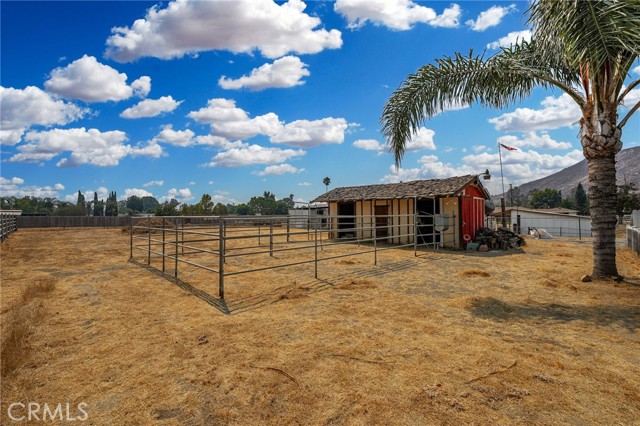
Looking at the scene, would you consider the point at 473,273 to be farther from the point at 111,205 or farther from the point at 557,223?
the point at 111,205

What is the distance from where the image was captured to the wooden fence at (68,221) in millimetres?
35531

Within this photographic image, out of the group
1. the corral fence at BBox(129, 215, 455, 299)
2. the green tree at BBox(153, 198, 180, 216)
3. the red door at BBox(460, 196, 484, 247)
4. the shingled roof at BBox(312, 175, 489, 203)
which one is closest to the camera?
the corral fence at BBox(129, 215, 455, 299)

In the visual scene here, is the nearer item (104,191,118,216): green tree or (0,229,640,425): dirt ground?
(0,229,640,425): dirt ground

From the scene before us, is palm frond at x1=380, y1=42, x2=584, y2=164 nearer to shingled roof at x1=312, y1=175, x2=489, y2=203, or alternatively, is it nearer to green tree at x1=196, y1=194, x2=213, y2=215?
shingled roof at x1=312, y1=175, x2=489, y2=203

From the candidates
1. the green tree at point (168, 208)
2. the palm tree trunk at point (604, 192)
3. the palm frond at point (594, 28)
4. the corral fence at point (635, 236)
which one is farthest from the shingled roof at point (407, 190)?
the green tree at point (168, 208)

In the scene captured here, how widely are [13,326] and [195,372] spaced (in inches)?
123

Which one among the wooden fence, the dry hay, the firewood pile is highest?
the wooden fence

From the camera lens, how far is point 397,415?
2.48 meters

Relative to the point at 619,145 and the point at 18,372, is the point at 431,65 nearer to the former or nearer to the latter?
the point at 619,145

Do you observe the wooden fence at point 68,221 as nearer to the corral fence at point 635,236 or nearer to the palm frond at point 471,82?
the palm frond at point 471,82

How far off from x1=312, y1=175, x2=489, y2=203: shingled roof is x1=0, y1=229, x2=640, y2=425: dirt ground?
8.04 metres

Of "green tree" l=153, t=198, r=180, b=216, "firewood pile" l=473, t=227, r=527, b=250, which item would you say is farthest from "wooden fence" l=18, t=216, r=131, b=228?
"firewood pile" l=473, t=227, r=527, b=250

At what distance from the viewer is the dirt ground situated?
2594mm

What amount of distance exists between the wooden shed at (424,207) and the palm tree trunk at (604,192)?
18.3ft
